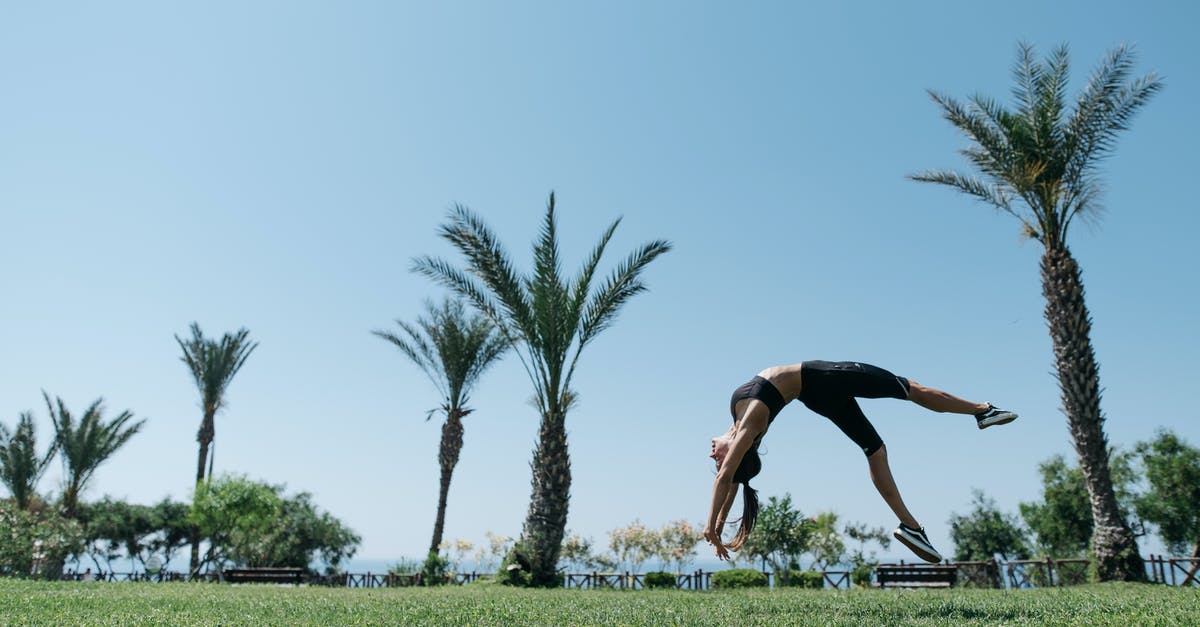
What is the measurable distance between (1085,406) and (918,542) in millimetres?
14324

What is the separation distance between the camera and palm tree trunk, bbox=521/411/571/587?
736 inches

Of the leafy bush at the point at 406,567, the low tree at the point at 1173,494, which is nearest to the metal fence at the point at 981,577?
the leafy bush at the point at 406,567

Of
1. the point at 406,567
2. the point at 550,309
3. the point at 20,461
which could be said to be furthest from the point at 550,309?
the point at 20,461

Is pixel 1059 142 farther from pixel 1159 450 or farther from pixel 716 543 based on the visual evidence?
pixel 1159 450

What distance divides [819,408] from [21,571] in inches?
1092

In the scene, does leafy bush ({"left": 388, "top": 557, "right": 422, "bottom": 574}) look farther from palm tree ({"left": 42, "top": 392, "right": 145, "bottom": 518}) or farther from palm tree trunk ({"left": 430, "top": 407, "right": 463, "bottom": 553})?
palm tree ({"left": 42, "top": 392, "right": 145, "bottom": 518})

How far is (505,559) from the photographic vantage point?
60.8ft

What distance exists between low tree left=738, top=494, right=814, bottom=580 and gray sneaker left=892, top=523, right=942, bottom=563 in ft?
66.1

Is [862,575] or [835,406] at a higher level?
[835,406]

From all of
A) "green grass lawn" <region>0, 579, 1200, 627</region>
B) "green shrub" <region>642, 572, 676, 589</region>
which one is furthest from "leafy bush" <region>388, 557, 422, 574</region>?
"green grass lawn" <region>0, 579, 1200, 627</region>

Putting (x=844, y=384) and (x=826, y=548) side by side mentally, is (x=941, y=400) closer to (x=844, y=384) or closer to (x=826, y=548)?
(x=844, y=384)

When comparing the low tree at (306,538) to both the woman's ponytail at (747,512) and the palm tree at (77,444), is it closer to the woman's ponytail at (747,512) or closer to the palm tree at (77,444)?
the palm tree at (77,444)

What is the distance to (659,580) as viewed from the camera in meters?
22.9

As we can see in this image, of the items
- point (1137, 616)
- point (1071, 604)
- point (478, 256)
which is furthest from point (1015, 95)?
point (1137, 616)
